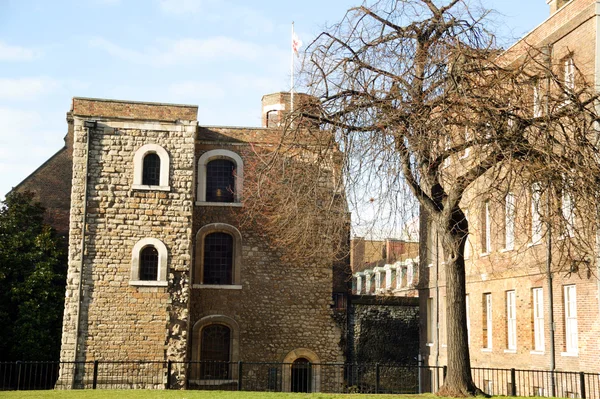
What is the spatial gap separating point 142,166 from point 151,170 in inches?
15.6

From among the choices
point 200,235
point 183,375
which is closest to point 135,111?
point 200,235

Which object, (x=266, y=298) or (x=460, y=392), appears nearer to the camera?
(x=460, y=392)

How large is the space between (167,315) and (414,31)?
15.0 metres

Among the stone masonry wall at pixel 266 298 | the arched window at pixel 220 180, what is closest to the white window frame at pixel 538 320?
the stone masonry wall at pixel 266 298

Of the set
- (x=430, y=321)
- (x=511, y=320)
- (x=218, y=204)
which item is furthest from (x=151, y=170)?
(x=511, y=320)

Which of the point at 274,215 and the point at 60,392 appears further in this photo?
the point at 274,215

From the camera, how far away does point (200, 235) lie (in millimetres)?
29906

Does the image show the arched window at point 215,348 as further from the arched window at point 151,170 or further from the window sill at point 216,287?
the arched window at point 151,170

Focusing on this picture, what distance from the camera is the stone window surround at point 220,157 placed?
98.8 ft

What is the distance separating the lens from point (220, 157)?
30344mm

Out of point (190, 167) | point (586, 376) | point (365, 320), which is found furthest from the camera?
point (365, 320)

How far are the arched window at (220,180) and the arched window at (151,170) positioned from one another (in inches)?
106

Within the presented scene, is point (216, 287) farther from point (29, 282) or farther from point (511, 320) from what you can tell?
point (511, 320)

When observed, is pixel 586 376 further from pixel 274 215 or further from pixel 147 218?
pixel 147 218
